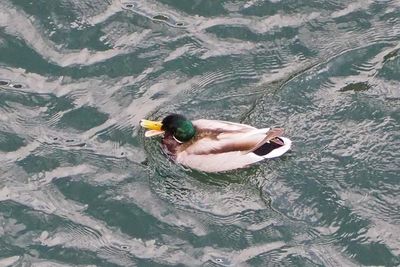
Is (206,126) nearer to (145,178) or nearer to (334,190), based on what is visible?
(145,178)

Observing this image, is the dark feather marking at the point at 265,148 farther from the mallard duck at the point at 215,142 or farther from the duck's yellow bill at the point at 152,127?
the duck's yellow bill at the point at 152,127

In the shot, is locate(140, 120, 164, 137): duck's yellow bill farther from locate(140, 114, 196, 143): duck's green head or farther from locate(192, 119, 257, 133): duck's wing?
locate(192, 119, 257, 133): duck's wing

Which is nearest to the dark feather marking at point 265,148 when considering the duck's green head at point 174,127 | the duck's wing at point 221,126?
the duck's wing at point 221,126

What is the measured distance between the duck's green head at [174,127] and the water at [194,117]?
0.24 meters

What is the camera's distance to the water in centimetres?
1270

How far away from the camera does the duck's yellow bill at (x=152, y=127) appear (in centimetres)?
1403

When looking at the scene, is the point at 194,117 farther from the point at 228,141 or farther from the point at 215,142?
the point at 228,141

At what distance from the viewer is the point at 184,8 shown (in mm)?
15539

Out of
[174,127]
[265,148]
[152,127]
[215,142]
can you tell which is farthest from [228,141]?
[152,127]

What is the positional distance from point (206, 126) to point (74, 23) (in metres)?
2.59

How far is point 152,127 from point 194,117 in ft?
2.17

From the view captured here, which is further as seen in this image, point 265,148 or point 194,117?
point 194,117

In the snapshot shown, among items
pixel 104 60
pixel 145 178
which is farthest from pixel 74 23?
pixel 145 178

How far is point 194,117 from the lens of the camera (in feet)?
47.3
